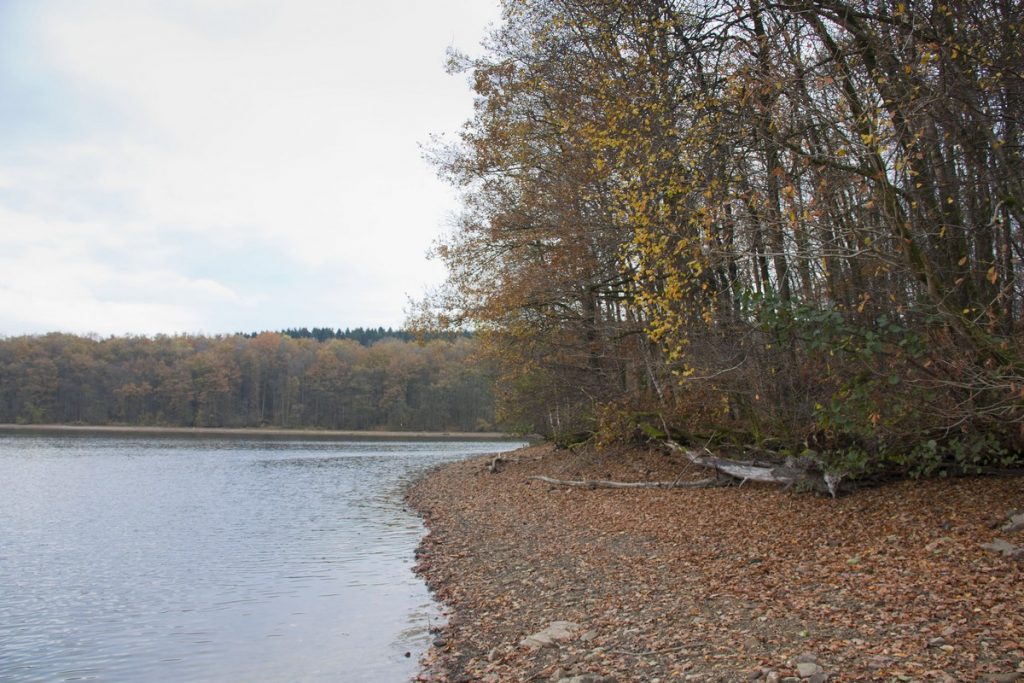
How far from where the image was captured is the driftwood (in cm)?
1595

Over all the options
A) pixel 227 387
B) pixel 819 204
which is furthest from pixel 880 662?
pixel 227 387

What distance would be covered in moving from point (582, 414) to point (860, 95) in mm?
15549

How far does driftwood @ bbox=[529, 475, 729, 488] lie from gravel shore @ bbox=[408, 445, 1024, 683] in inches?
24.2

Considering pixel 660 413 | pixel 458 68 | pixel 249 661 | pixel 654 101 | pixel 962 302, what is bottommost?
pixel 249 661

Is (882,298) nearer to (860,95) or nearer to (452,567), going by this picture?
(860,95)

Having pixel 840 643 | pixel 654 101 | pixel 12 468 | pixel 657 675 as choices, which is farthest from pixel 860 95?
pixel 12 468

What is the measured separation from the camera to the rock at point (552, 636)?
7.95m

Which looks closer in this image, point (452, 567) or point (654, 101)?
point (654, 101)

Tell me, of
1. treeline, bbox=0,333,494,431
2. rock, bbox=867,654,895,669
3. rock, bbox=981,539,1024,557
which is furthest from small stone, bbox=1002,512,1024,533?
treeline, bbox=0,333,494,431

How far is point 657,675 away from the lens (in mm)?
6422

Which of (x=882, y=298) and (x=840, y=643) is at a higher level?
(x=882, y=298)

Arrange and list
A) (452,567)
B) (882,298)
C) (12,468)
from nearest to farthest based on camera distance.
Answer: (882,298)
(452,567)
(12,468)

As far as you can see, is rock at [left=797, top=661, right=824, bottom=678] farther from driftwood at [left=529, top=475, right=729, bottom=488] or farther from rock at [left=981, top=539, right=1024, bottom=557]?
driftwood at [left=529, top=475, right=729, bottom=488]

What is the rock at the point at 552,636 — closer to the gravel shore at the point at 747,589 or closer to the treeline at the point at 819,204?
the gravel shore at the point at 747,589
